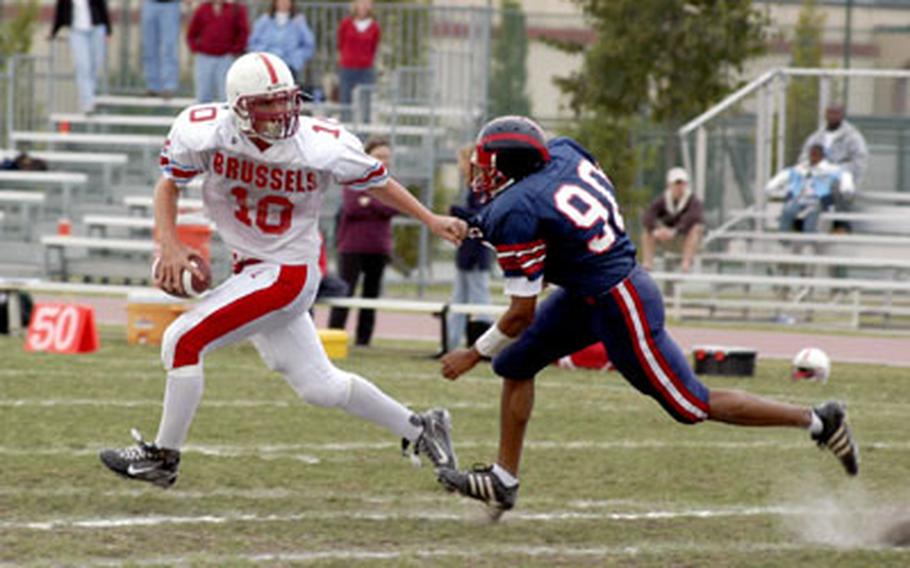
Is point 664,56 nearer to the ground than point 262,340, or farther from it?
farther from it

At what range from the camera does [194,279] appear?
7168 millimetres

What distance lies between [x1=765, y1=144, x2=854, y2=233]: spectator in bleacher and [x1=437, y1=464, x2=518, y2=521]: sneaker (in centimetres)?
1233

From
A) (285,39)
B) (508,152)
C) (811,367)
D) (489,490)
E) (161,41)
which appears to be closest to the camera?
(508,152)

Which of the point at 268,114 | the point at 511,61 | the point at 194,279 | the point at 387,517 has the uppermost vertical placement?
the point at 511,61

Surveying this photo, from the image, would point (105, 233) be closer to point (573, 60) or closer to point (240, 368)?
point (240, 368)

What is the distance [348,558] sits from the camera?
6.21 meters

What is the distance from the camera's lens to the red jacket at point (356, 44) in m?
18.9

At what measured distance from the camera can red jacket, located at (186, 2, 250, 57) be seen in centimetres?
1858

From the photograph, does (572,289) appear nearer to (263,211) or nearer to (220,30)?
(263,211)

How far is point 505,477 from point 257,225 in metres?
1.36

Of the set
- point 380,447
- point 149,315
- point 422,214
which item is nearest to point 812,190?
point 149,315

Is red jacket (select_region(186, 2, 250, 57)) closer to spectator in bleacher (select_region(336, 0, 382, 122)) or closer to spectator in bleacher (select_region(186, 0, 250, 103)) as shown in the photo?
spectator in bleacher (select_region(186, 0, 250, 103))

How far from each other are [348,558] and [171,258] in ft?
5.01

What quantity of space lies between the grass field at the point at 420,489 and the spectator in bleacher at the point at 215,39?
7.73m
